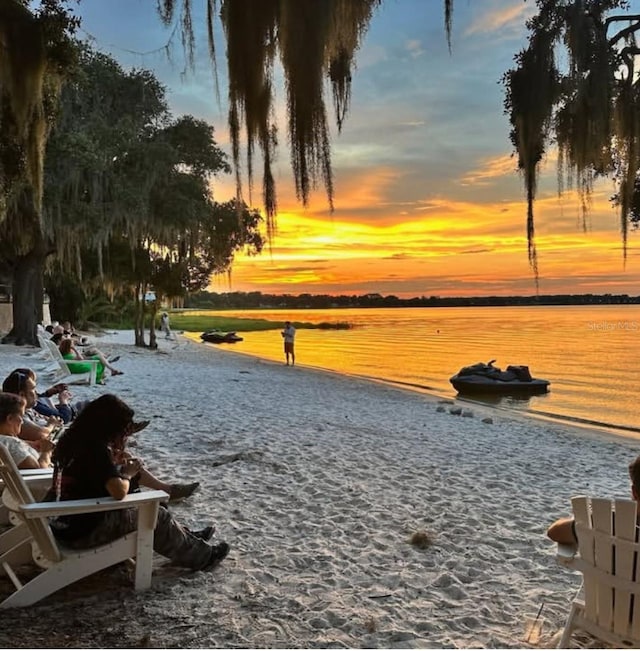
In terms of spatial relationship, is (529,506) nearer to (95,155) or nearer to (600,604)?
(600,604)

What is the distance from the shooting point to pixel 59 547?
9.98 ft

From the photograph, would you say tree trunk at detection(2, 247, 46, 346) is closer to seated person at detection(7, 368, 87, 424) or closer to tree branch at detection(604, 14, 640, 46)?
seated person at detection(7, 368, 87, 424)

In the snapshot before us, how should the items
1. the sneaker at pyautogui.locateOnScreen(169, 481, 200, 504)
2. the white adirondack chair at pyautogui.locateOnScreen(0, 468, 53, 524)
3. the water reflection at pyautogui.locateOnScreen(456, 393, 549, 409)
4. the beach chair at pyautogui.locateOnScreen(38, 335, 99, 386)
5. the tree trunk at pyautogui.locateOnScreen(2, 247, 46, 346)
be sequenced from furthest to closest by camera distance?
the tree trunk at pyautogui.locateOnScreen(2, 247, 46, 346) → the water reflection at pyautogui.locateOnScreen(456, 393, 549, 409) → the beach chair at pyautogui.locateOnScreen(38, 335, 99, 386) → the sneaker at pyautogui.locateOnScreen(169, 481, 200, 504) → the white adirondack chair at pyautogui.locateOnScreen(0, 468, 53, 524)

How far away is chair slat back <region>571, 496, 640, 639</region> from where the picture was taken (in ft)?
7.43

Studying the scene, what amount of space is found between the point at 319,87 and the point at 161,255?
21.4m

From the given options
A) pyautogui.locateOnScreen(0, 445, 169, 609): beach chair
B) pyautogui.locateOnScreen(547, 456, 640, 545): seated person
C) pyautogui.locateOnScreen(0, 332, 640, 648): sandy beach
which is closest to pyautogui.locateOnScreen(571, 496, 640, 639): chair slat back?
pyautogui.locateOnScreen(547, 456, 640, 545): seated person

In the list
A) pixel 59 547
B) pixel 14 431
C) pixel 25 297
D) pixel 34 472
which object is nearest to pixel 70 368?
pixel 14 431

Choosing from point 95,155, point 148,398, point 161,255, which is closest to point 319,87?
point 148,398

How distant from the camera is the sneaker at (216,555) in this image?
11.5 feet

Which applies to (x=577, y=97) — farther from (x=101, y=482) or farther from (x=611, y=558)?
(x=101, y=482)

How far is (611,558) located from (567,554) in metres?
0.25

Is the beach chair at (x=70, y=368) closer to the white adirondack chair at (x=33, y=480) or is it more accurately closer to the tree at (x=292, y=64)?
the white adirondack chair at (x=33, y=480)

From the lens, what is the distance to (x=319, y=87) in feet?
11.3

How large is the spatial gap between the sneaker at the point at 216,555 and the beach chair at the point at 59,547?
404mm
